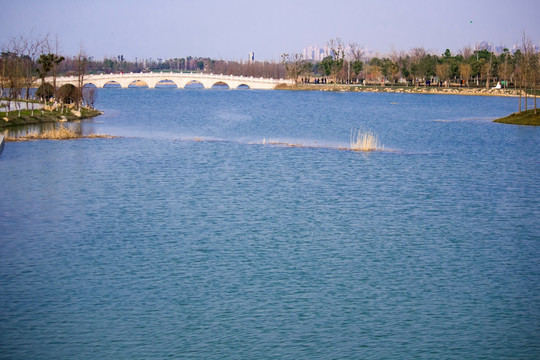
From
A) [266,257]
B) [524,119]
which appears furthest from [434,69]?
[266,257]

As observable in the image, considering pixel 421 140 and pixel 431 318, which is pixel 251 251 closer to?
pixel 431 318

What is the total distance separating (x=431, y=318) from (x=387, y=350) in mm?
1425

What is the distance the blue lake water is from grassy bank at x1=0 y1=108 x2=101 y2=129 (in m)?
9.03

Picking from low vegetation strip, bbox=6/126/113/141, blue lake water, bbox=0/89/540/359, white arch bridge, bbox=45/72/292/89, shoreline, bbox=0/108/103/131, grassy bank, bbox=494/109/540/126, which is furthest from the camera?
white arch bridge, bbox=45/72/292/89

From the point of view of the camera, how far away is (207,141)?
32.5 m

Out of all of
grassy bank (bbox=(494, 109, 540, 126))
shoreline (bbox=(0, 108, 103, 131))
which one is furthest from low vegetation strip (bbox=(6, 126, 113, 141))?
grassy bank (bbox=(494, 109, 540, 126))

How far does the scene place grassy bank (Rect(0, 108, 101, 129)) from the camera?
1351 inches

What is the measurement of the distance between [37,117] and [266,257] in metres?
27.3

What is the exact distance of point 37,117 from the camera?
37.1 m

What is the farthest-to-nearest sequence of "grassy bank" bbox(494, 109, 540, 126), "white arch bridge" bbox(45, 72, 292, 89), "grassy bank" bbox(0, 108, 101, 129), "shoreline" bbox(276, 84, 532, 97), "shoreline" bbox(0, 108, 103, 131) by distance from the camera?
"white arch bridge" bbox(45, 72, 292, 89), "shoreline" bbox(276, 84, 532, 97), "grassy bank" bbox(494, 109, 540, 126), "grassy bank" bbox(0, 108, 101, 129), "shoreline" bbox(0, 108, 103, 131)

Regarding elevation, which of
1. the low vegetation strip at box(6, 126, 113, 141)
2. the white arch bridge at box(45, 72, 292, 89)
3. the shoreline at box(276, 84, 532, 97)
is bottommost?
the low vegetation strip at box(6, 126, 113, 141)

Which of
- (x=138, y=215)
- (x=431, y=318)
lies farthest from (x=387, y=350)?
(x=138, y=215)

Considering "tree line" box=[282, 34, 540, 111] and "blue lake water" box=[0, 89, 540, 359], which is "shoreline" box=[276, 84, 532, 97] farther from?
"blue lake water" box=[0, 89, 540, 359]

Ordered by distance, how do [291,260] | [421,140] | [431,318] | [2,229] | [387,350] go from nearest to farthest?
[387,350] → [431,318] → [291,260] → [2,229] → [421,140]
